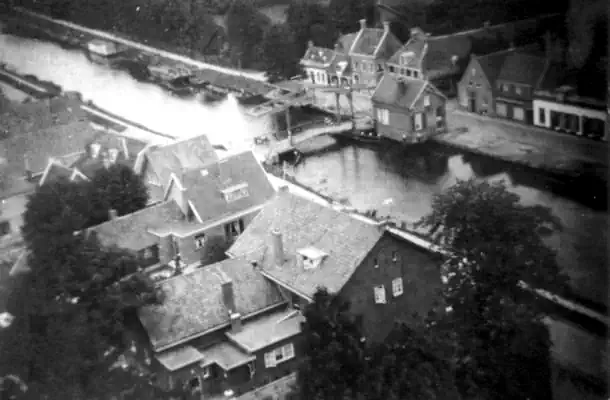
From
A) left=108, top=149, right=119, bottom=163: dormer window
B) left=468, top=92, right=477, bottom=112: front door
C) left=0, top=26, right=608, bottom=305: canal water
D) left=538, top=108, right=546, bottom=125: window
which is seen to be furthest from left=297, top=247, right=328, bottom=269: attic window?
left=468, top=92, right=477, bottom=112: front door

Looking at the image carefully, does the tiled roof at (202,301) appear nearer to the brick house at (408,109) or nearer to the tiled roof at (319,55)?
the brick house at (408,109)

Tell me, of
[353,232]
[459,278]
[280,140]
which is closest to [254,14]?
[280,140]

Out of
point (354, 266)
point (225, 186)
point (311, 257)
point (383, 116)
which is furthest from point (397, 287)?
point (383, 116)

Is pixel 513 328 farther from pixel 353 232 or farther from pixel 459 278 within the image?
pixel 353 232

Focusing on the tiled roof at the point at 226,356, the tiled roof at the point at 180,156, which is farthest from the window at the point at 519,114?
the tiled roof at the point at 226,356

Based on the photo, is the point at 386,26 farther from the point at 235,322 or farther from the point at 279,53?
the point at 235,322

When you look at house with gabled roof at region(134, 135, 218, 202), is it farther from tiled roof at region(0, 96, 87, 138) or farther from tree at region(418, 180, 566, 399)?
tree at region(418, 180, 566, 399)
